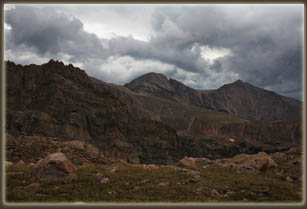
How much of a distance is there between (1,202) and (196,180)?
11.3 metres

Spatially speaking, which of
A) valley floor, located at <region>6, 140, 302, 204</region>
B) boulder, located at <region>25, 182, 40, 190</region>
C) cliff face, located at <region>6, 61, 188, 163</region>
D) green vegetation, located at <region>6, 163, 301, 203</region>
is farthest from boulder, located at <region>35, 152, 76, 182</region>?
cliff face, located at <region>6, 61, 188, 163</region>

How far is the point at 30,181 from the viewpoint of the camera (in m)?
15.2

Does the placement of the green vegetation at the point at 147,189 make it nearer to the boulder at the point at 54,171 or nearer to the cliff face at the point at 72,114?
the boulder at the point at 54,171

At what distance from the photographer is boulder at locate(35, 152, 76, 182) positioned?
A: 15.3m

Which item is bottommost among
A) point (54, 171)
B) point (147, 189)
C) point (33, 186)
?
point (33, 186)

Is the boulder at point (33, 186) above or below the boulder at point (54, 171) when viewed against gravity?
below

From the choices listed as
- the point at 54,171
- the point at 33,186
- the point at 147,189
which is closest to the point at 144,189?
the point at 147,189

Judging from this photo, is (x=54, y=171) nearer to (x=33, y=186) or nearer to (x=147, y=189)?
(x=33, y=186)

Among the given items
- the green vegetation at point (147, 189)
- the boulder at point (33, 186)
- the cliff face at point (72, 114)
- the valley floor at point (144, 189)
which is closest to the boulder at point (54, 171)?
the valley floor at point (144, 189)

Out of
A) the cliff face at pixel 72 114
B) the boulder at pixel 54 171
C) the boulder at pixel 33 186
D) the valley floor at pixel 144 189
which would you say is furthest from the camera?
the cliff face at pixel 72 114

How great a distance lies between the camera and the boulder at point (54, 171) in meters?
15.3

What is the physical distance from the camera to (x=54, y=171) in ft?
50.9

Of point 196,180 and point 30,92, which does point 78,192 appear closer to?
point 196,180

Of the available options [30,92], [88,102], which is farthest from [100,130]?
[30,92]
